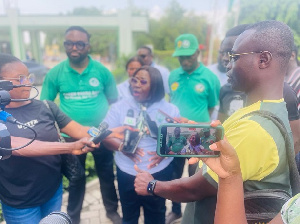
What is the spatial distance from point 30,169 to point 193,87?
2425 mm

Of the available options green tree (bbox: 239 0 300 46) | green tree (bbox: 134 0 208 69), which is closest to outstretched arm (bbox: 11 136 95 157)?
green tree (bbox: 239 0 300 46)

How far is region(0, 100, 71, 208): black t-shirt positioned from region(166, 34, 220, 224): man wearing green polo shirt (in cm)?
205

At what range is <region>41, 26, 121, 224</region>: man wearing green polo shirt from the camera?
128 inches

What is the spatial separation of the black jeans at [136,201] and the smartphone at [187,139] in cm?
126

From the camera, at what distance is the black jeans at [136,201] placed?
2.42 metres

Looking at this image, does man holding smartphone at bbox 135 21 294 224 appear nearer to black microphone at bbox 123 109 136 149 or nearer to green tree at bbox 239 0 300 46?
black microphone at bbox 123 109 136 149

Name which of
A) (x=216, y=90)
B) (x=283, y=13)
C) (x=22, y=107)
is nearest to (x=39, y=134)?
(x=22, y=107)

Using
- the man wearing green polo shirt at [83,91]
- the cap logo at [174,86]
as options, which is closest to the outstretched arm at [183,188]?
the man wearing green polo shirt at [83,91]

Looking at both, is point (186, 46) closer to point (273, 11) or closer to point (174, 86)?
point (174, 86)

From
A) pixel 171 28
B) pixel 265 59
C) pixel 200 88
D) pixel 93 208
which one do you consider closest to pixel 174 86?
pixel 200 88

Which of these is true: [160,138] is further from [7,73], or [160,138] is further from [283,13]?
[283,13]

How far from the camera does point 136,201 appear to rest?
249 cm

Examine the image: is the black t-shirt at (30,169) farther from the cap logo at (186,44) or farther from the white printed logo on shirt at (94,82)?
the cap logo at (186,44)

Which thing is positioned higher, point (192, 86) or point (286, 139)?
point (286, 139)
